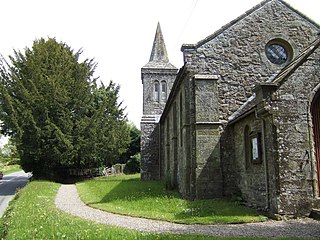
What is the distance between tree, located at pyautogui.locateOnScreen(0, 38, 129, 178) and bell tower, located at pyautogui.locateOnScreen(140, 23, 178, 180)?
2.78 meters

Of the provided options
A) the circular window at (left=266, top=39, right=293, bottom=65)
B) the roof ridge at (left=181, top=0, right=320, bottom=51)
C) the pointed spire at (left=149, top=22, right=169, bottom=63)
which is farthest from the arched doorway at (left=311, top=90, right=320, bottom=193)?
the pointed spire at (left=149, top=22, right=169, bottom=63)

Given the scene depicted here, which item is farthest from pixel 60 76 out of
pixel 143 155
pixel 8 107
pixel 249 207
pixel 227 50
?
pixel 249 207

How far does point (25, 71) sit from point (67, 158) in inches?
347

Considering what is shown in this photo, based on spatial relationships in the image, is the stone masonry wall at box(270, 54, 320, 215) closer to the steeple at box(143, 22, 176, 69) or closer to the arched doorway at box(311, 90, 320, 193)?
the arched doorway at box(311, 90, 320, 193)

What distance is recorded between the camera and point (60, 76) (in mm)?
28016

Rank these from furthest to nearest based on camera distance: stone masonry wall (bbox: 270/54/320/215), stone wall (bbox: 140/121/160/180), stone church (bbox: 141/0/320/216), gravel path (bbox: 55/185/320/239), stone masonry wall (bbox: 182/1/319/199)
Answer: stone wall (bbox: 140/121/160/180) < stone masonry wall (bbox: 182/1/319/199) < stone church (bbox: 141/0/320/216) < stone masonry wall (bbox: 270/54/320/215) < gravel path (bbox: 55/185/320/239)

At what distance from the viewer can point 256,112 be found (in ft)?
36.2

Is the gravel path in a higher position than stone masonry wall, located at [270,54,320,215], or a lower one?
lower

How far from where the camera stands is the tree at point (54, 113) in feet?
85.5

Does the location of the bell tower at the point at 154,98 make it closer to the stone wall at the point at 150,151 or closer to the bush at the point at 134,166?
the stone wall at the point at 150,151

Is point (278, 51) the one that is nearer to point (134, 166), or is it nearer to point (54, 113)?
point (54, 113)

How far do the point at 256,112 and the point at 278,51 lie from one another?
18.8 ft

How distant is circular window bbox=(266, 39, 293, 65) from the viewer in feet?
49.2

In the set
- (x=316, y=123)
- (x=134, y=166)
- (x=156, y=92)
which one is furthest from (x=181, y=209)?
(x=134, y=166)
